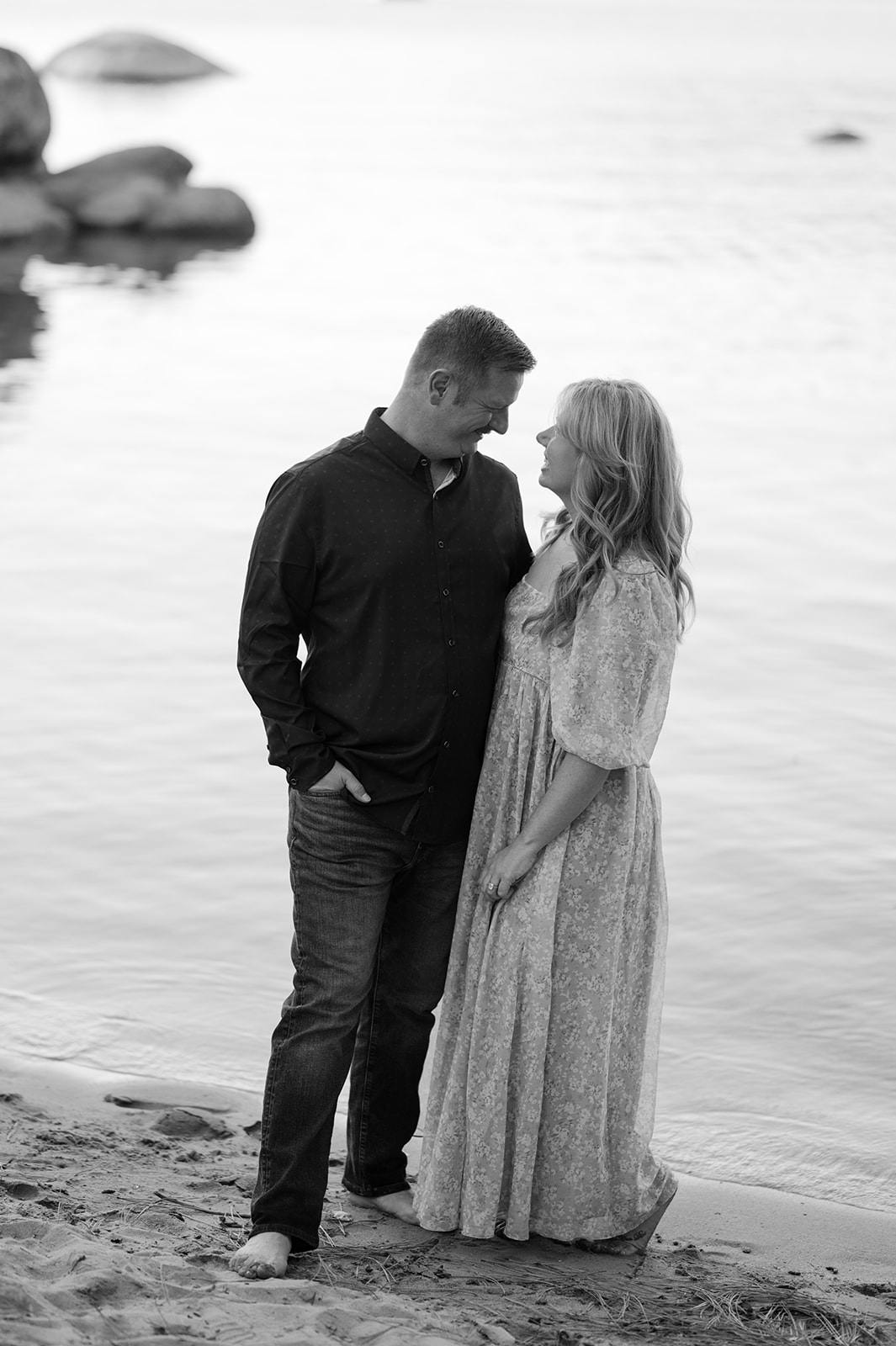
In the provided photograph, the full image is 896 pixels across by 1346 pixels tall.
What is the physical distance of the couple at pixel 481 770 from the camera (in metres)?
3.14

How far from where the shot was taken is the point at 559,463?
10.5ft

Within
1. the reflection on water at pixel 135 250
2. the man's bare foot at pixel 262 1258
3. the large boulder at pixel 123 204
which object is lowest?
the man's bare foot at pixel 262 1258

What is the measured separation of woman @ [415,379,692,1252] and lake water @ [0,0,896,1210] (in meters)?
0.73

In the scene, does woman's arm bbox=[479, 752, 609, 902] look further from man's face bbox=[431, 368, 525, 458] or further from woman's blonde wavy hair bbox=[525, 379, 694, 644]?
man's face bbox=[431, 368, 525, 458]

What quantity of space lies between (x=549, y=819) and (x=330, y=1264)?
0.95m

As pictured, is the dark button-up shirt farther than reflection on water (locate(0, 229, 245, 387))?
No

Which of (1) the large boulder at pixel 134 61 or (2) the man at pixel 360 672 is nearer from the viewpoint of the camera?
(2) the man at pixel 360 672

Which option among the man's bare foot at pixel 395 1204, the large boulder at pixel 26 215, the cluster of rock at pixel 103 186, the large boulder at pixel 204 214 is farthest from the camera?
the large boulder at pixel 204 214

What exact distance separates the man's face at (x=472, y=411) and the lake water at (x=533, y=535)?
71.6 inches

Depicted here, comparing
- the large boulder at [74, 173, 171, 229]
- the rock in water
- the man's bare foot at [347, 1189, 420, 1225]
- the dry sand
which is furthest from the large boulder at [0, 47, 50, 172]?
the man's bare foot at [347, 1189, 420, 1225]

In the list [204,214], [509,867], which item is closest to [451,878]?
[509,867]

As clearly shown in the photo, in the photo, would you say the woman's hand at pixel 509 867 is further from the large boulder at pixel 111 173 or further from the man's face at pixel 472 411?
the large boulder at pixel 111 173

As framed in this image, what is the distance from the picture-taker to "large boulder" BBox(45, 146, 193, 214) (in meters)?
20.8

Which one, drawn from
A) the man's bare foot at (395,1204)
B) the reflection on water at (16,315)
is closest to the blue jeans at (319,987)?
the man's bare foot at (395,1204)
